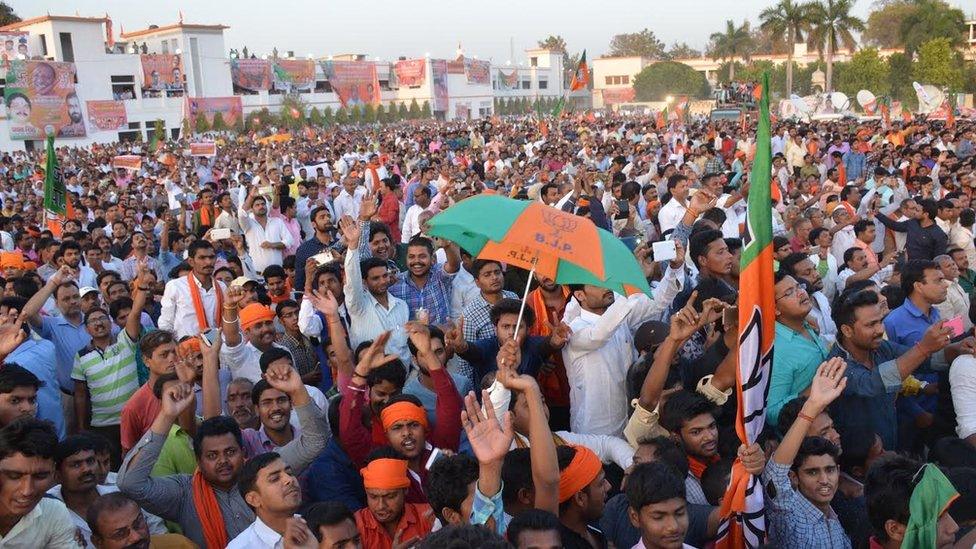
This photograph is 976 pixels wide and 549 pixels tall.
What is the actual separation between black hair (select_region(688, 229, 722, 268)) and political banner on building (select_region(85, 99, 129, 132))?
41.5 metres

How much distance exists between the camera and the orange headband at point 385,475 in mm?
3002

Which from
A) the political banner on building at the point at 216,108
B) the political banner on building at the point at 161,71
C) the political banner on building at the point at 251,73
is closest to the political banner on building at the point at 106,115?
the political banner on building at the point at 216,108

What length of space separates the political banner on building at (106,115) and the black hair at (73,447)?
41820 millimetres

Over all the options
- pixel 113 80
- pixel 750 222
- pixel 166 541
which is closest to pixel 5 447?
pixel 166 541

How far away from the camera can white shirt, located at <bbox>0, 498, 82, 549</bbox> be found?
272 centimetres

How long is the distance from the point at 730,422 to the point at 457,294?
7.25ft

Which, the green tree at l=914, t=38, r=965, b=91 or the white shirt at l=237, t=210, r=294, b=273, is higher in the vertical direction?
the green tree at l=914, t=38, r=965, b=91

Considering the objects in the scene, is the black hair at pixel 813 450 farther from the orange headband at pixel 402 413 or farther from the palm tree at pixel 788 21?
the palm tree at pixel 788 21

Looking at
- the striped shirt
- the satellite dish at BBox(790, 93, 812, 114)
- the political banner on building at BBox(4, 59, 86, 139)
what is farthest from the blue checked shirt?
the political banner on building at BBox(4, 59, 86, 139)

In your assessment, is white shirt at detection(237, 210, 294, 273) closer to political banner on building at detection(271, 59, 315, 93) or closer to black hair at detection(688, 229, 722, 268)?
black hair at detection(688, 229, 722, 268)

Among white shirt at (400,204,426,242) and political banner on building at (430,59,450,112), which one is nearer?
white shirt at (400,204,426,242)

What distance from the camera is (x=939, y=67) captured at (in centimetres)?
3769

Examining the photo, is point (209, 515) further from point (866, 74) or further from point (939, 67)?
point (866, 74)

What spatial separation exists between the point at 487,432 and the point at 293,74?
5317 cm
